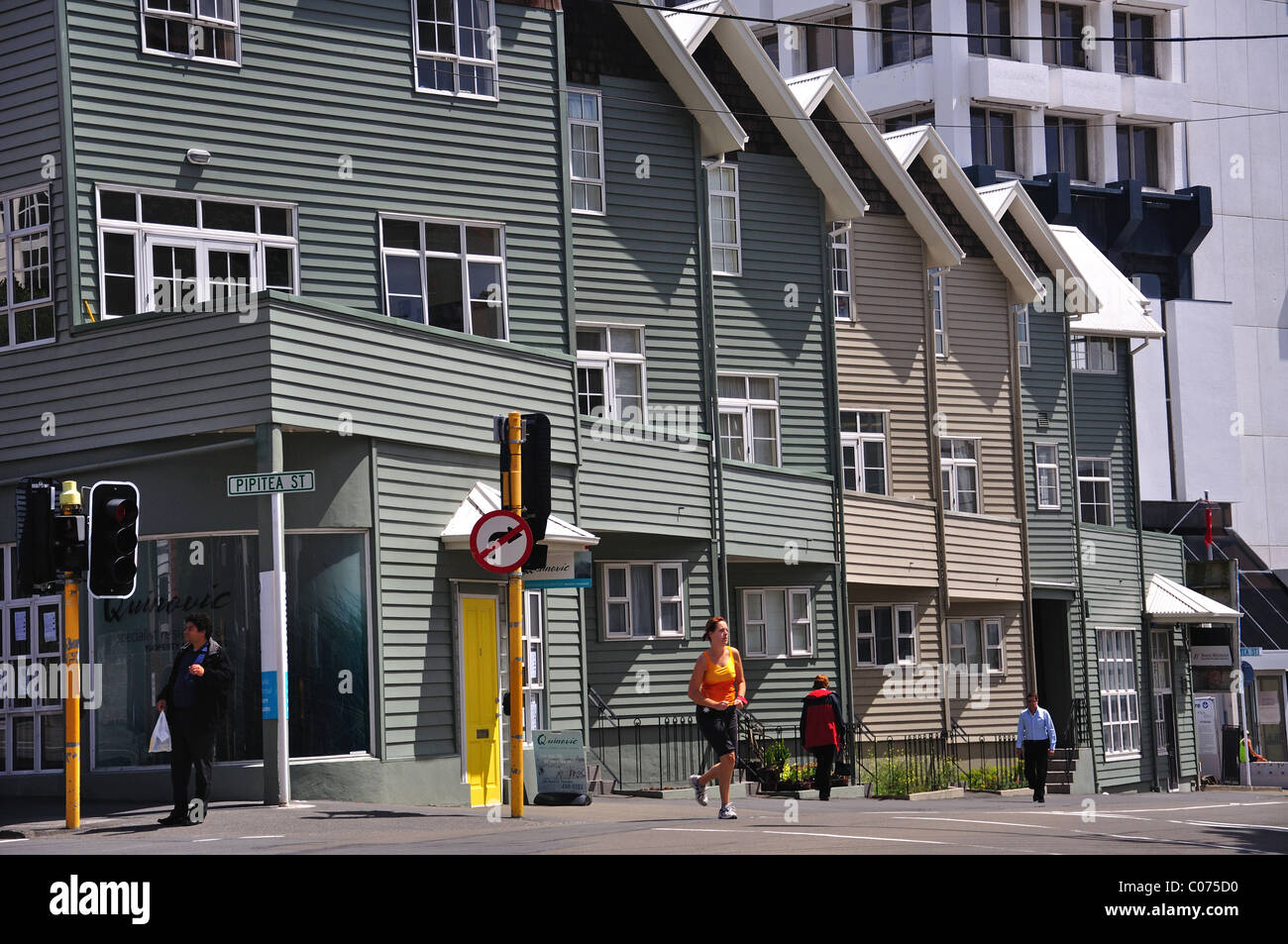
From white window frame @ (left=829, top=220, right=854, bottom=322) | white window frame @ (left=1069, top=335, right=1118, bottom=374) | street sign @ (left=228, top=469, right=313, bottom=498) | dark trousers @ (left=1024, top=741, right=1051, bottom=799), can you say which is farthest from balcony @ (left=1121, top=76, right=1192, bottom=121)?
street sign @ (left=228, top=469, right=313, bottom=498)

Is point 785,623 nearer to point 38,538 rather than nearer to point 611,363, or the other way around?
point 611,363

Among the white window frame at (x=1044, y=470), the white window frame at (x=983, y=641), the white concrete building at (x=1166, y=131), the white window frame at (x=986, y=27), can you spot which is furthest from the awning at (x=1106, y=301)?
the white window frame at (x=986, y=27)

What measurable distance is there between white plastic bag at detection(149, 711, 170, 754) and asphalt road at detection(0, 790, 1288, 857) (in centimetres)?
71

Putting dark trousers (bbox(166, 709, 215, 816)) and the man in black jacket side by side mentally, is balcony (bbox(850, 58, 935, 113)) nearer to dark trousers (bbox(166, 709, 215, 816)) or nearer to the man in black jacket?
the man in black jacket

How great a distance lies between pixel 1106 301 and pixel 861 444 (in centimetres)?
1158

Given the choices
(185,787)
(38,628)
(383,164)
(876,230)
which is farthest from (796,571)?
(185,787)

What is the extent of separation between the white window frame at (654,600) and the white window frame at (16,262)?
381 inches

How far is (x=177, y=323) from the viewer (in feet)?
67.1

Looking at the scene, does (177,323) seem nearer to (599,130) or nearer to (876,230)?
(599,130)

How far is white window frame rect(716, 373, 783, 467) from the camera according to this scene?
104 feet

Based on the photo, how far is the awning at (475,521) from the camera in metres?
22.3

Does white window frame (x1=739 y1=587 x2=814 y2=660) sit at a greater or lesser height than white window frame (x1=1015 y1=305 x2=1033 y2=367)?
lesser

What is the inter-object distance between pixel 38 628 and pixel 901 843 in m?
11.3

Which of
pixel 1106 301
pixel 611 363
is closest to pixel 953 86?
pixel 1106 301
